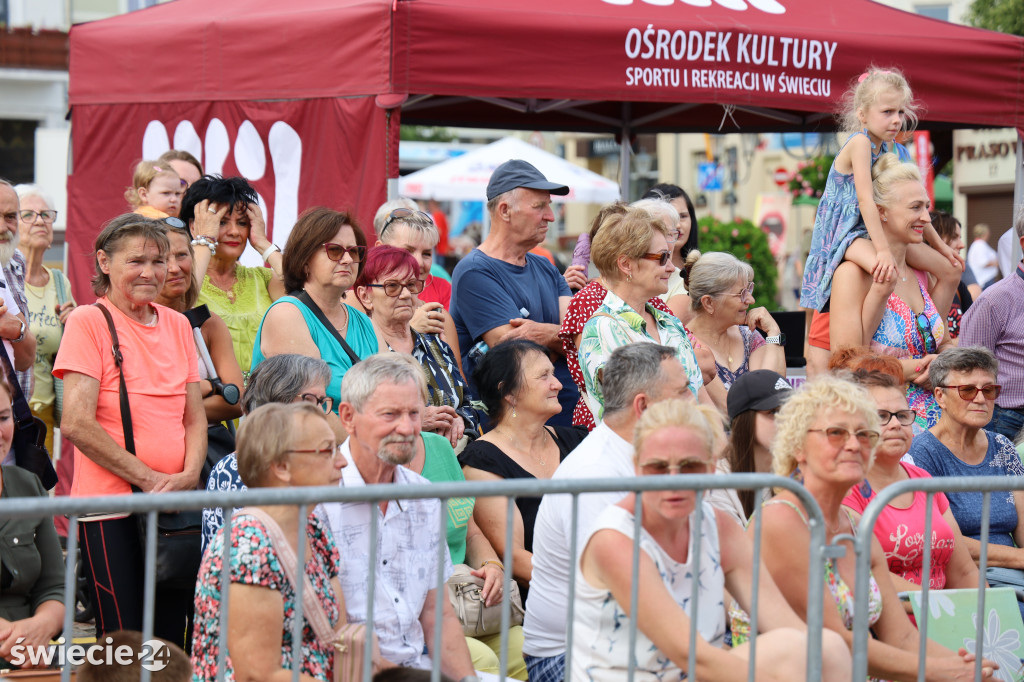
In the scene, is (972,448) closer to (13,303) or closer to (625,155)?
(13,303)

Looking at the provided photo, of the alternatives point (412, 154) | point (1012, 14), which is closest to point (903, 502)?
point (1012, 14)

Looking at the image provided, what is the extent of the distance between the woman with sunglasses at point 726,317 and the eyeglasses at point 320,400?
1.98 metres

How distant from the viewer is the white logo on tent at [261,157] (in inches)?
263

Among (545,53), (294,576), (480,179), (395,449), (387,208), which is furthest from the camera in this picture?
(480,179)

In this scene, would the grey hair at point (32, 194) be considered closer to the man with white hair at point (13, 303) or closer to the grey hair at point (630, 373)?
the man with white hair at point (13, 303)

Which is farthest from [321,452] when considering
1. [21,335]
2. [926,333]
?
[926,333]

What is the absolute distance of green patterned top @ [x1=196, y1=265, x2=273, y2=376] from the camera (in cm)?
524

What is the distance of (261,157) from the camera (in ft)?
22.4

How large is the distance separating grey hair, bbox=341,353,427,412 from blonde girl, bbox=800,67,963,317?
2560 mm

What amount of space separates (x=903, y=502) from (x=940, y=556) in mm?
238

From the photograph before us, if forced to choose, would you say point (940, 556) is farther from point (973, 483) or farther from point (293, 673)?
point (293, 673)

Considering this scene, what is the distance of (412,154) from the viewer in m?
25.5

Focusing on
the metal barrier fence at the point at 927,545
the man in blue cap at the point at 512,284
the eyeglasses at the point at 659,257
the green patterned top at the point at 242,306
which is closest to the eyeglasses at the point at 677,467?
the metal barrier fence at the point at 927,545

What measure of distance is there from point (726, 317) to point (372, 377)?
236cm
